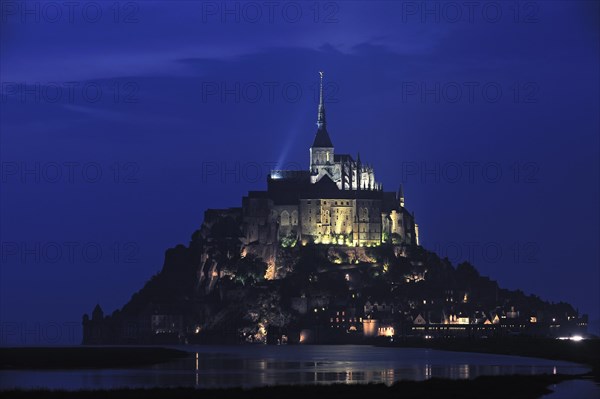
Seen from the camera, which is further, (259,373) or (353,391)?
(259,373)

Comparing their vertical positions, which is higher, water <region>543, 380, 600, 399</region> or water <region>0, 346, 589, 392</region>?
water <region>0, 346, 589, 392</region>

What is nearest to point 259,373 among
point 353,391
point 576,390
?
point 353,391

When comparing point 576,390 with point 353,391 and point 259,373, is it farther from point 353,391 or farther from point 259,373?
point 259,373

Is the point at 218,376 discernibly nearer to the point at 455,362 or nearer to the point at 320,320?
the point at 455,362

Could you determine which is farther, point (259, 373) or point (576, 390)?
point (259, 373)

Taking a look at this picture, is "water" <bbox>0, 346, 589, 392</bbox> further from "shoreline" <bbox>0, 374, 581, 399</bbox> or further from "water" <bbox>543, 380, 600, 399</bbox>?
"water" <bbox>543, 380, 600, 399</bbox>

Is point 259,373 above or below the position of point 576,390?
above

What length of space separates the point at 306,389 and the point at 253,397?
6.05 meters

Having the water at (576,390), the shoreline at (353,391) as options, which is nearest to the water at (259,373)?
the shoreline at (353,391)

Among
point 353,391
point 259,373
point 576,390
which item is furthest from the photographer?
point 259,373

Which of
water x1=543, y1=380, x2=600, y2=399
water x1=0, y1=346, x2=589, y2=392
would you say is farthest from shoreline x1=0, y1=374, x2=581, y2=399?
water x1=0, y1=346, x2=589, y2=392

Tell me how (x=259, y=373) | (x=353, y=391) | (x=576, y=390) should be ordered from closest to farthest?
1. (x=353, y=391)
2. (x=576, y=390)
3. (x=259, y=373)

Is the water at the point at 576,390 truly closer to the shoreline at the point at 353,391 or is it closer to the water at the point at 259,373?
the shoreline at the point at 353,391

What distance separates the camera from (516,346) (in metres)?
147
